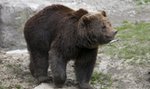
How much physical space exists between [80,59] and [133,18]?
16.8ft

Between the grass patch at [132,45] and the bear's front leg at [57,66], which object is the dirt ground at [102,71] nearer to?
the grass patch at [132,45]

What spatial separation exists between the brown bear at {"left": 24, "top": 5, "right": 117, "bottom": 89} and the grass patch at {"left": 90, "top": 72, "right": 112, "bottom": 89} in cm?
37

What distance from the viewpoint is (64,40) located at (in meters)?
8.27

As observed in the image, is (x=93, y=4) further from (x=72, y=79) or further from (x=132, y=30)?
(x=72, y=79)

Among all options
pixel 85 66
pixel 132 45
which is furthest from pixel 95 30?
pixel 132 45

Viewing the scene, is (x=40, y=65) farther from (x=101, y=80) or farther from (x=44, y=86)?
(x=101, y=80)

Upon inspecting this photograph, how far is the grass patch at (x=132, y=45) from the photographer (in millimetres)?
9773

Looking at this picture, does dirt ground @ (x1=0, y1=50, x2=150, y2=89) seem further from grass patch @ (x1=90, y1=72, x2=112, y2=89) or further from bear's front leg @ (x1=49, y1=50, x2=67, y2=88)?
bear's front leg @ (x1=49, y1=50, x2=67, y2=88)

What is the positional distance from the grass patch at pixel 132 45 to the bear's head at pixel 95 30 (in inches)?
64.4

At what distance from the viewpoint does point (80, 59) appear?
842 centimetres

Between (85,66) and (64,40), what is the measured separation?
0.58 m

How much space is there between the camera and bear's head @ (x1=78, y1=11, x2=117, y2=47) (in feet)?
26.6

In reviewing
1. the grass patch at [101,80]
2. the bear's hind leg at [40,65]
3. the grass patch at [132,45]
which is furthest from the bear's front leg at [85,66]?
the grass patch at [132,45]

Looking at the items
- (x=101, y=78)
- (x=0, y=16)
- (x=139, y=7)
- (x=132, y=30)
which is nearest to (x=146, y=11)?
(x=139, y=7)
